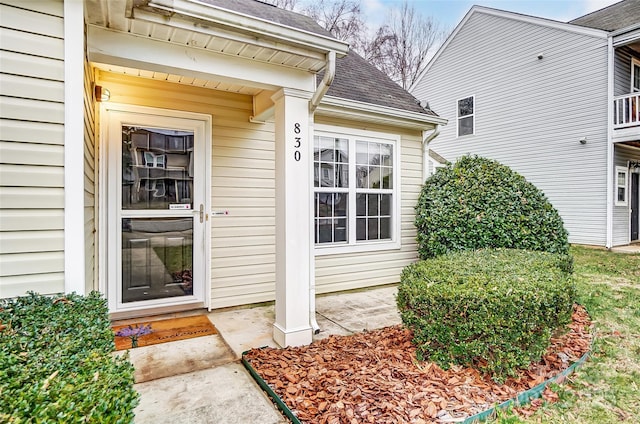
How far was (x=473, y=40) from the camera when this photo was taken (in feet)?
40.1

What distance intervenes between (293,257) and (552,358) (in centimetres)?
236

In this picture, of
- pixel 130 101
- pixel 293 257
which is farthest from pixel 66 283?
pixel 130 101

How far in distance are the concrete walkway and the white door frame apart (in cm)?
61

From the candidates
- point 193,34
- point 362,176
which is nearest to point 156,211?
point 193,34

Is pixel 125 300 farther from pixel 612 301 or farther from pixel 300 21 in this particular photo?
pixel 612 301

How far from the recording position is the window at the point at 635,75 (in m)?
A: 9.96

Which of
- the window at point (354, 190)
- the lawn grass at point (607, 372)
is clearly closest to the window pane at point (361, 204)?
the window at point (354, 190)

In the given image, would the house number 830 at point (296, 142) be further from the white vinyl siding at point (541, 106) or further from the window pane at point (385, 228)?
the white vinyl siding at point (541, 106)

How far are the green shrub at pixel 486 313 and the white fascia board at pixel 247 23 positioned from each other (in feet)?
7.37

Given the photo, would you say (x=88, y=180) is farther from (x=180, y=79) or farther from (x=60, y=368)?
(x=60, y=368)

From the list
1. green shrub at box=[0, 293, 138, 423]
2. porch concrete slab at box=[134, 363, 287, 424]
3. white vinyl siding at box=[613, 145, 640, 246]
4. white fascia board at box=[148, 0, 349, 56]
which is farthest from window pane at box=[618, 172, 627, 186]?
green shrub at box=[0, 293, 138, 423]

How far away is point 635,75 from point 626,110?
2.11 metres

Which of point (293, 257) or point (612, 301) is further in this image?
point (612, 301)

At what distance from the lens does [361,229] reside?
564cm
